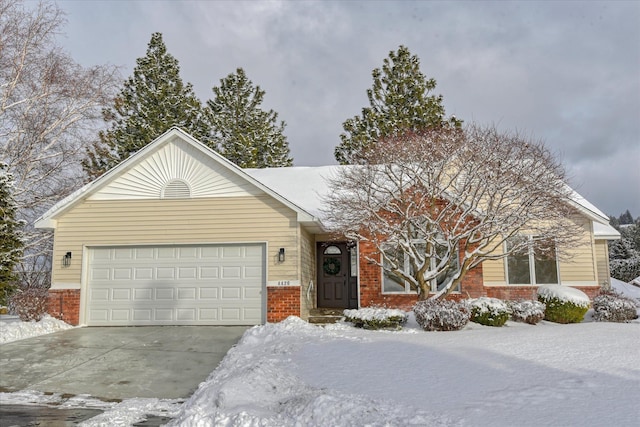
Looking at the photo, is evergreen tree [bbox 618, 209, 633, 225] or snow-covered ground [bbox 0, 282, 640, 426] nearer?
snow-covered ground [bbox 0, 282, 640, 426]

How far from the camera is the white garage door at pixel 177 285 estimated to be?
12.8m

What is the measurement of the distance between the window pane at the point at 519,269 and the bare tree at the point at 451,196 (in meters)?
1.75

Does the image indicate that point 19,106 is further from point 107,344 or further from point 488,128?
point 488,128

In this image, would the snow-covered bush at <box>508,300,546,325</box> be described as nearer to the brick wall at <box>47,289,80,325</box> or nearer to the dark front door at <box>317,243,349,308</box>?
the dark front door at <box>317,243,349,308</box>

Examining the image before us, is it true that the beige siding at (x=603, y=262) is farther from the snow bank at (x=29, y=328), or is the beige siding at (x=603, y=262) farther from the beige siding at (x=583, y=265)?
the snow bank at (x=29, y=328)

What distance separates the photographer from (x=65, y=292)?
12977 millimetres

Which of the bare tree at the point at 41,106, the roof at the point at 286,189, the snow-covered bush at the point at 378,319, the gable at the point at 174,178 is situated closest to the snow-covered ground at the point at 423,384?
the snow-covered bush at the point at 378,319

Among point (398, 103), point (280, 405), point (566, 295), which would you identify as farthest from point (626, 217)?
point (280, 405)

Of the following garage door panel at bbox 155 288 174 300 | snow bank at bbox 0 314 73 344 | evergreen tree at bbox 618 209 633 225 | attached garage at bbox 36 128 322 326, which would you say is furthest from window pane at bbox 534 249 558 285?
evergreen tree at bbox 618 209 633 225

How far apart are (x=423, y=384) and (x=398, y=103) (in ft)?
75.4

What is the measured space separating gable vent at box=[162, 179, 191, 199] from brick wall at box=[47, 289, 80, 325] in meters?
Answer: 3.61

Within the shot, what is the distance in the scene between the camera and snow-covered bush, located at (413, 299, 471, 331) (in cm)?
994

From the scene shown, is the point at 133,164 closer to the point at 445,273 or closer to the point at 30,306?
the point at 30,306

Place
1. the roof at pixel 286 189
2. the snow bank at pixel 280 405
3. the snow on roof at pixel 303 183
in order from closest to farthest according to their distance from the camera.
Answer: the snow bank at pixel 280 405
the roof at pixel 286 189
the snow on roof at pixel 303 183
